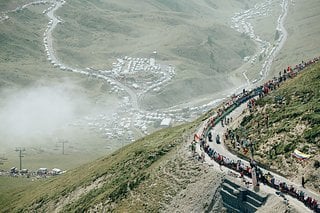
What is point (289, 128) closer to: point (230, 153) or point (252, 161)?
point (252, 161)

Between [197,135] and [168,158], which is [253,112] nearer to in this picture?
[197,135]

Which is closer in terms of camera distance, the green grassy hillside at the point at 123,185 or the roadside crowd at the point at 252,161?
the roadside crowd at the point at 252,161

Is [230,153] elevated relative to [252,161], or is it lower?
lower

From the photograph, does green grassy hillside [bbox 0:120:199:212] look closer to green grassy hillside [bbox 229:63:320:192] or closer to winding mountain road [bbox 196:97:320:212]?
winding mountain road [bbox 196:97:320:212]

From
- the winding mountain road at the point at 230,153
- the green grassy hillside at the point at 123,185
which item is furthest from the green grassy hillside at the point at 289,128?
the green grassy hillside at the point at 123,185

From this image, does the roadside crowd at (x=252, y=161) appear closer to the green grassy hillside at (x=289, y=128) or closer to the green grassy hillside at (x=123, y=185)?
the green grassy hillside at (x=289, y=128)

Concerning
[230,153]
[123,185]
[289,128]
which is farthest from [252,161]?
[123,185]

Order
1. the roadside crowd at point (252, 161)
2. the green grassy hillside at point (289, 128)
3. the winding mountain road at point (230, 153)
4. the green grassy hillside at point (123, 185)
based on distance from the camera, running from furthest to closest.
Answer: the green grassy hillside at point (123, 185)
the green grassy hillside at point (289, 128)
the winding mountain road at point (230, 153)
the roadside crowd at point (252, 161)

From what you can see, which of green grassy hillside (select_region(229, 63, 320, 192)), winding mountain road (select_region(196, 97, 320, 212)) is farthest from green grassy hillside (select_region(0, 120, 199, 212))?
green grassy hillside (select_region(229, 63, 320, 192))

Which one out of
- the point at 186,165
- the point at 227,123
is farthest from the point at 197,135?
the point at 186,165
